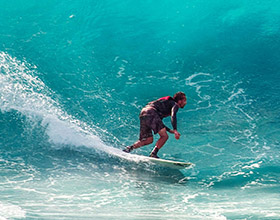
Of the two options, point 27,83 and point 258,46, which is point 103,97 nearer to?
point 27,83

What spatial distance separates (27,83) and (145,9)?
6478 millimetres

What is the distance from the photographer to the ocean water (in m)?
6.45

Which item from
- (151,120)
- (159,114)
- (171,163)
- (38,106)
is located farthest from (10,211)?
(38,106)

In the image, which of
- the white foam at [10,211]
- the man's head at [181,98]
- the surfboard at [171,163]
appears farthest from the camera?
the man's head at [181,98]

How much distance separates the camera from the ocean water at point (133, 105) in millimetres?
6445

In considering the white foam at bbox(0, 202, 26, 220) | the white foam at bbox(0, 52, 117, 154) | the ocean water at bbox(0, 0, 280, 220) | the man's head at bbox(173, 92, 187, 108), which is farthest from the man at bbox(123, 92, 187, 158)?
the white foam at bbox(0, 202, 26, 220)

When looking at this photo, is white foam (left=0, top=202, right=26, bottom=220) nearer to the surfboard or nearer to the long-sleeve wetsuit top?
the surfboard

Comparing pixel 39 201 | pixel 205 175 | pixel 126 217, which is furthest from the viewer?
pixel 205 175

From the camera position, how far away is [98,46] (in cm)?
1524

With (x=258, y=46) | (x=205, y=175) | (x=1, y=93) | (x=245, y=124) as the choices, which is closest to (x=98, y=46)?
(x=1, y=93)

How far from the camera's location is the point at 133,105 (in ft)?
41.1

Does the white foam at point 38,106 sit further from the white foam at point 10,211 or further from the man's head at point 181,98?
the white foam at point 10,211

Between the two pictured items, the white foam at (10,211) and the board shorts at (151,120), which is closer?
the white foam at (10,211)

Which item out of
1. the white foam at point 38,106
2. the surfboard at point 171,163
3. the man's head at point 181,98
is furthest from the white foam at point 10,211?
the man's head at point 181,98
